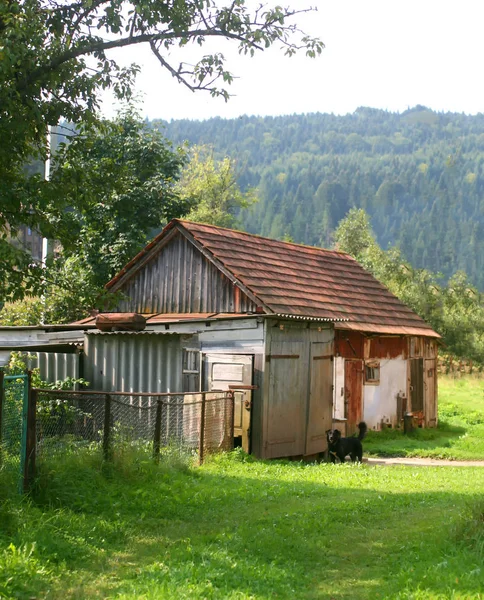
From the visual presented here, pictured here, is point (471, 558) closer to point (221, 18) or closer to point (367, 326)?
point (221, 18)

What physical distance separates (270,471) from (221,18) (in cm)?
816

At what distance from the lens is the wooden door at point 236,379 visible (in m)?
17.5

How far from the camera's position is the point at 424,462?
19.8 m

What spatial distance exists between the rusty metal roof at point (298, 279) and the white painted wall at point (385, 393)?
1177mm

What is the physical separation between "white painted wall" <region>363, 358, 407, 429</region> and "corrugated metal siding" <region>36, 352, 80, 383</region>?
9.06m

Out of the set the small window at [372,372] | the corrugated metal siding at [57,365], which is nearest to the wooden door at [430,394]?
the small window at [372,372]

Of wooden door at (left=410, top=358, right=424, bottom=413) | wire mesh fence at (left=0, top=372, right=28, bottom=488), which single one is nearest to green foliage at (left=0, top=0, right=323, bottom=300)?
wire mesh fence at (left=0, top=372, right=28, bottom=488)

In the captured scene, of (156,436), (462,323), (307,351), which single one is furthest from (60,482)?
(462,323)

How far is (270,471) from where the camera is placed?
50.0 feet

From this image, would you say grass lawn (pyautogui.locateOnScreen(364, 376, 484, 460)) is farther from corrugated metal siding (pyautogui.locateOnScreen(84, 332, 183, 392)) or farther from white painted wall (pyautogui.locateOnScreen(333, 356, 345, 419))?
corrugated metal siding (pyautogui.locateOnScreen(84, 332, 183, 392))

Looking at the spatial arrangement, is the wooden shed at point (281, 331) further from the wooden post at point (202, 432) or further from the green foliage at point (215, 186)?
the green foliage at point (215, 186)

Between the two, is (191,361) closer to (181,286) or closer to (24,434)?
(181,286)

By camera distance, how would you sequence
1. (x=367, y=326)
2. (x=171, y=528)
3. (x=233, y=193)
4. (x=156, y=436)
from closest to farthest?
(x=171, y=528) → (x=156, y=436) → (x=367, y=326) → (x=233, y=193)

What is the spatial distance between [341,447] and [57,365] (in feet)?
23.7
